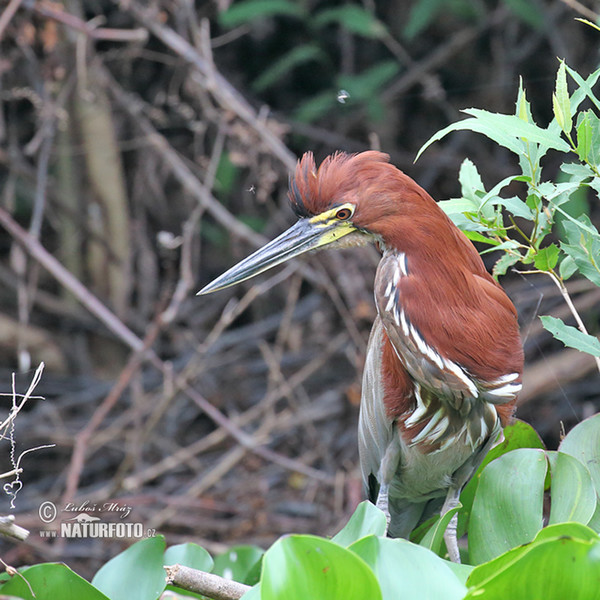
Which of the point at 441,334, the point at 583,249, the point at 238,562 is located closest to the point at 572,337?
the point at 583,249

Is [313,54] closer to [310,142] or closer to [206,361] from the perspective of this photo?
[310,142]

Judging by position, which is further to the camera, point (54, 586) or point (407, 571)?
point (54, 586)

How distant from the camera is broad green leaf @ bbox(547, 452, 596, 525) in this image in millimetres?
1550

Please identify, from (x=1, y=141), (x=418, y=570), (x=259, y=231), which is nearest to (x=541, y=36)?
(x=259, y=231)

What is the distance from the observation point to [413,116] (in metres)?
5.05

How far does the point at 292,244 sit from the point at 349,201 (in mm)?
171

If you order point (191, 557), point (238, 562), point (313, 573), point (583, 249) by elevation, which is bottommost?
point (238, 562)

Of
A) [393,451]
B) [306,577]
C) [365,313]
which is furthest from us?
[365,313]

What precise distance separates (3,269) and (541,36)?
3.52 metres

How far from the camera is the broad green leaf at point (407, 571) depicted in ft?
4.16

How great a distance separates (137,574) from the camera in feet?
5.30

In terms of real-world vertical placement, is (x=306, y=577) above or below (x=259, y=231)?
above

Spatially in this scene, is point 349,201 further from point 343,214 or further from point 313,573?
point 313,573

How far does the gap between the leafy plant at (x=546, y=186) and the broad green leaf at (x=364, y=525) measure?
50 cm
